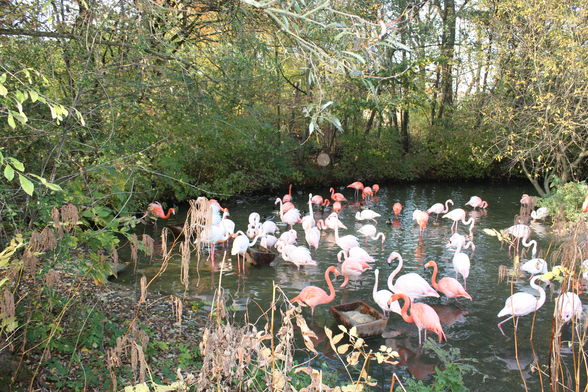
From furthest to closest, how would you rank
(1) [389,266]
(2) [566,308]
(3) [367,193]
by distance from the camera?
(3) [367,193], (1) [389,266], (2) [566,308]

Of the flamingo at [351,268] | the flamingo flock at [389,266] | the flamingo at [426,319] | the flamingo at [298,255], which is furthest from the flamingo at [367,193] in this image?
the flamingo at [426,319]

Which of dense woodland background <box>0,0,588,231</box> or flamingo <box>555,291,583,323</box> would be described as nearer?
flamingo <box>555,291,583,323</box>

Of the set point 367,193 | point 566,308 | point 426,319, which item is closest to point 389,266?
point 426,319

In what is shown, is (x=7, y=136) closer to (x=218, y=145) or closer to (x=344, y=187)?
(x=218, y=145)

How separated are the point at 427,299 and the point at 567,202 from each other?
280 inches

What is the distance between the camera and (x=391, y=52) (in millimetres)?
16688

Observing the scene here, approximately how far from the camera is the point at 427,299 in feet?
21.1

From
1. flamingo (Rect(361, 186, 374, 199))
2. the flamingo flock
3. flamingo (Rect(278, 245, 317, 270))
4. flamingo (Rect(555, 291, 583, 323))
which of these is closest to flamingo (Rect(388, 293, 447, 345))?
Result: the flamingo flock

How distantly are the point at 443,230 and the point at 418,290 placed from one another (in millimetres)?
5394

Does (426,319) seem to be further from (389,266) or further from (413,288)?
(389,266)

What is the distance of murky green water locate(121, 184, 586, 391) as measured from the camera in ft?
15.2

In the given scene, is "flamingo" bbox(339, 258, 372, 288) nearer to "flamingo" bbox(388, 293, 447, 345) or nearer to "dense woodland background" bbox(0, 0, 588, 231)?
"flamingo" bbox(388, 293, 447, 345)

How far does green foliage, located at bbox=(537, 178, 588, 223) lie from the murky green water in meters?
0.90

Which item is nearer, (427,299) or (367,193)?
(427,299)
